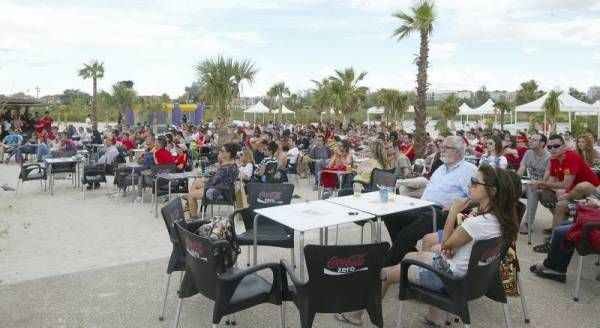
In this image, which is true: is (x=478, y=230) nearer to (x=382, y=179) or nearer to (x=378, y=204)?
(x=378, y=204)

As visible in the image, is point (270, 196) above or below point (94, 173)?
above

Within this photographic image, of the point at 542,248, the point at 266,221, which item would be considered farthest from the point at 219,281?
the point at 542,248

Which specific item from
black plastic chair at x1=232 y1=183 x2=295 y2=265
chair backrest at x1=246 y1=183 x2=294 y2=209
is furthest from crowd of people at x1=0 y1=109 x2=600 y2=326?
chair backrest at x1=246 y1=183 x2=294 y2=209

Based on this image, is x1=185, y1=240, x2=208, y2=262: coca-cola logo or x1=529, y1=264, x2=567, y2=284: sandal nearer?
x1=185, y1=240, x2=208, y2=262: coca-cola logo

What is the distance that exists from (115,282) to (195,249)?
1906 mm

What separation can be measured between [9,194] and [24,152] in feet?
16.4

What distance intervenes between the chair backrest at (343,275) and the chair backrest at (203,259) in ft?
1.87

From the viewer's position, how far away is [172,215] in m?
3.66

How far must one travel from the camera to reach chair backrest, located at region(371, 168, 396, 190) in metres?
5.59

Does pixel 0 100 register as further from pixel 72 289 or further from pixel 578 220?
pixel 578 220

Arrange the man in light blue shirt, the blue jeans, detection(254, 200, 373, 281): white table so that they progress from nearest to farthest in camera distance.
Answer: detection(254, 200, 373, 281): white table → the blue jeans → the man in light blue shirt

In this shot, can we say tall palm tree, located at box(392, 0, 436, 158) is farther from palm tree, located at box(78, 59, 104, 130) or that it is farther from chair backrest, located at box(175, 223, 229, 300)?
palm tree, located at box(78, 59, 104, 130)

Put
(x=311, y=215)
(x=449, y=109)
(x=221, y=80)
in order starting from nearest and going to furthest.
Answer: (x=311, y=215), (x=221, y=80), (x=449, y=109)

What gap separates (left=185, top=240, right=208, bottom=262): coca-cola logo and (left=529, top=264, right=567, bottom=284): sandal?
3.31 meters
